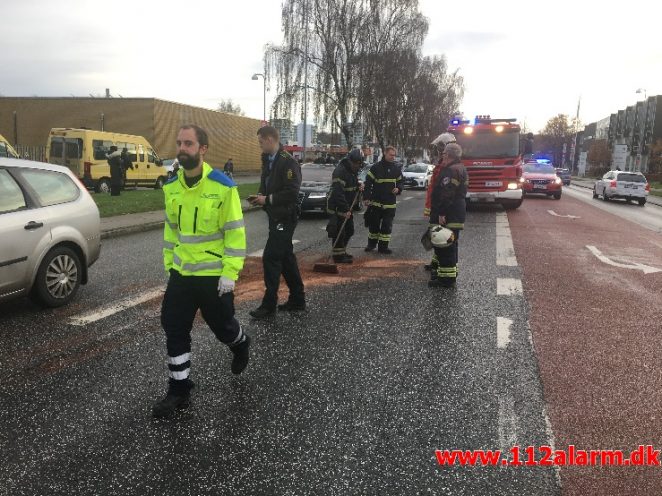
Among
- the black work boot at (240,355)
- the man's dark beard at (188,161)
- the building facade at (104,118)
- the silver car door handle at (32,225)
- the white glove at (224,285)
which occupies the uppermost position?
the building facade at (104,118)

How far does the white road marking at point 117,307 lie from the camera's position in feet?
16.8

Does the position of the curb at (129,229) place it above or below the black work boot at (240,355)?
below

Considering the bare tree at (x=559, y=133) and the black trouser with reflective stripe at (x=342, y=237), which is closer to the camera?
the black trouser with reflective stripe at (x=342, y=237)

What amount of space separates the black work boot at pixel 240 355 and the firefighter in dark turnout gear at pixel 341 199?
4.29 metres

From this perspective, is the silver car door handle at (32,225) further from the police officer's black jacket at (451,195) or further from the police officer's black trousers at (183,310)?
the police officer's black jacket at (451,195)

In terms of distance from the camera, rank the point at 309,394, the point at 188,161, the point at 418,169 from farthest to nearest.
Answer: the point at 418,169 → the point at 309,394 → the point at 188,161

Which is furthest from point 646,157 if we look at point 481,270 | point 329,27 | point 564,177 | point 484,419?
point 484,419

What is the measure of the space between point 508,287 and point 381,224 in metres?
3.04

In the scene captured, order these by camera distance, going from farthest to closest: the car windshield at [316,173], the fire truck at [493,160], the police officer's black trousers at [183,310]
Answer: the fire truck at [493,160] → the car windshield at [316,173] → the police officer's black trousers at [183,310]

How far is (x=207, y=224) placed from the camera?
329cm

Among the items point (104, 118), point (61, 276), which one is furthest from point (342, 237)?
point (104, 118)

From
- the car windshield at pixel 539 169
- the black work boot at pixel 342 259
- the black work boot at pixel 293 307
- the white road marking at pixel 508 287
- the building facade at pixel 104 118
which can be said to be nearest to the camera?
the black work boot at pixel 293 307

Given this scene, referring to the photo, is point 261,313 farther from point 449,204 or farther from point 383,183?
point 383,183

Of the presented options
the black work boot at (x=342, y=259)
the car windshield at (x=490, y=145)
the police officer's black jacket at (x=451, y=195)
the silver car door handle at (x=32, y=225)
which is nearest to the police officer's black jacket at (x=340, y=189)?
the black work boot at (x=342, y=259)
